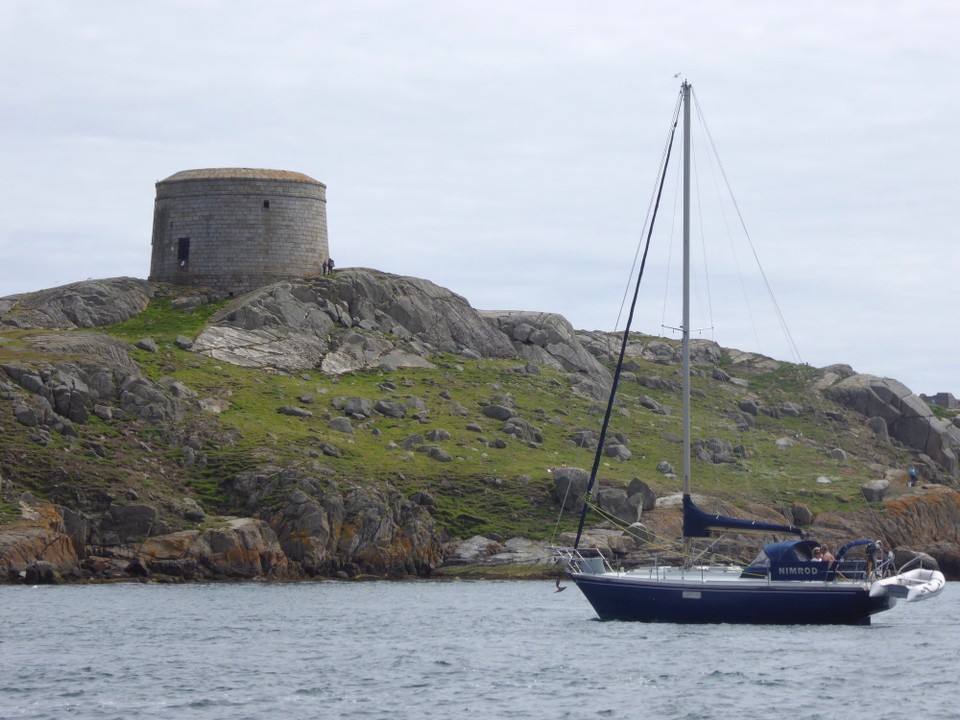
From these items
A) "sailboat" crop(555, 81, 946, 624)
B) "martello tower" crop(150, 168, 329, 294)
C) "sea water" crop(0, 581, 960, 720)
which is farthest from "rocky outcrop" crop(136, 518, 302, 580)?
"martello tower" crop(150, 168, 329, 294)

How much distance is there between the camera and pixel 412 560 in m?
99.6

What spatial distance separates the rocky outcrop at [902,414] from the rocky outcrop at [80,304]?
72650mm

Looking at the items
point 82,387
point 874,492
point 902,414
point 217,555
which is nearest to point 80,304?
point 82,387

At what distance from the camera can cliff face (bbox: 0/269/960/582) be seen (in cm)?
9300

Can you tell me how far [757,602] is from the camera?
193 ft

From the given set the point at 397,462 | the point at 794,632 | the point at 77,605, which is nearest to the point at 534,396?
the point at 397,462

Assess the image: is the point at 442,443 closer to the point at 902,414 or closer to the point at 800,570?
the point at 902,414

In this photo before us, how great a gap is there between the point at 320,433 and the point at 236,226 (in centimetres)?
3098

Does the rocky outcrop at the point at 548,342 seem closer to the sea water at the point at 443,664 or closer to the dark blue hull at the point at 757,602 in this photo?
the sea water at the point at 443,664

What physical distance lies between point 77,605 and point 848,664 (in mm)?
38717

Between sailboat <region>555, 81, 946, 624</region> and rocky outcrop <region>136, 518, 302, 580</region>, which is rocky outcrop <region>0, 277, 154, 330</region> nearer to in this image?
rocky outcrop <region>136, 518, 302, 580</region>

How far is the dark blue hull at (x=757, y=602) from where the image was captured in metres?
58.7

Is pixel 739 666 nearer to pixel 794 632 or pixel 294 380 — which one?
pixel 794 632

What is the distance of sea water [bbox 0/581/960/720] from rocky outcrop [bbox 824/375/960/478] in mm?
78331
